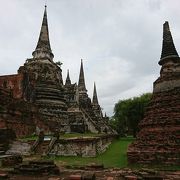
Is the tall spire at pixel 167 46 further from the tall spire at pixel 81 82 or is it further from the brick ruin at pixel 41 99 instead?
the tall spire at pixel 81 82

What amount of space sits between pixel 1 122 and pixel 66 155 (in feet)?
23.1

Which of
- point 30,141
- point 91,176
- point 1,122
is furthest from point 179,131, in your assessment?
point 1,122

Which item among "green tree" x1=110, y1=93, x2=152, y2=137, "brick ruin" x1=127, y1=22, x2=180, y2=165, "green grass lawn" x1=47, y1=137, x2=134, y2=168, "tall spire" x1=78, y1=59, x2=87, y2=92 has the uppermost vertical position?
"tall spire" x1=78, y1=59, x2=87, y2=92

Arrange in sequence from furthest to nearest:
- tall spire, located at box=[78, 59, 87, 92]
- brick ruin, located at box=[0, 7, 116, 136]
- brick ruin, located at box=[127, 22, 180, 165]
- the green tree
Answer: 1. tall spire, located at box=[78, 59, 87, 92]
2. the green tree
3. brick ruin, located at box=[0, 7, 116, 136]
4. brick ruin, located at box=[127, 22, 180, 165]

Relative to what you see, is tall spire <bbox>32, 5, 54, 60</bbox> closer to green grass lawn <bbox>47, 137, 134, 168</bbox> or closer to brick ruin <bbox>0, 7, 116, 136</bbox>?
brick ruin <bbox>0, 7, 116, 136</bbox>

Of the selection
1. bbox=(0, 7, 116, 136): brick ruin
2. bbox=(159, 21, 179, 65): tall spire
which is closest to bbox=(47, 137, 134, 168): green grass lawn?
bbox=(159, 21, 179, 65): tall spire

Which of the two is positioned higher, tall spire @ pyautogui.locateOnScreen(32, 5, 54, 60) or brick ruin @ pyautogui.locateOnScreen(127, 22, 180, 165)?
tall spire @ pyautogui.locateOnScreen(32, 5, 54, 60)

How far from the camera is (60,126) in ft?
99.5

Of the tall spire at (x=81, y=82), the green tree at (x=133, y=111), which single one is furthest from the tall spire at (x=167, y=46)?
the tall spire at (x=81, y=82)

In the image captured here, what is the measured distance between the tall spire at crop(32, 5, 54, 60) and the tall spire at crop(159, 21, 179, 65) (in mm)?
24516

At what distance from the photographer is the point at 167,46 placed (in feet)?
48.0

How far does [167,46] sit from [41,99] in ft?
68.4

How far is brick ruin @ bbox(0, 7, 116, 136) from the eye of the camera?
2312cm

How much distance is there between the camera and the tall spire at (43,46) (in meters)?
37.6
